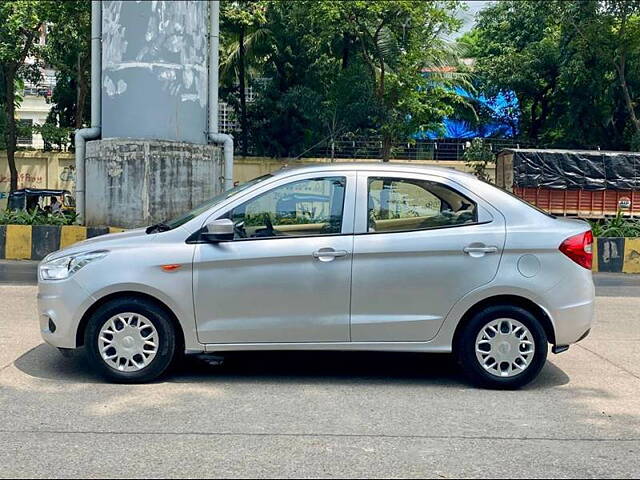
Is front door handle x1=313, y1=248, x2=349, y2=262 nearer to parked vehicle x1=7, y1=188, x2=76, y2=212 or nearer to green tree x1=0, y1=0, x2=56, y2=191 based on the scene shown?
parked vehicle x1=7, y1=188, x2=76, y2=212

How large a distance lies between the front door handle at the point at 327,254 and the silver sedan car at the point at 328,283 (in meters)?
0.01

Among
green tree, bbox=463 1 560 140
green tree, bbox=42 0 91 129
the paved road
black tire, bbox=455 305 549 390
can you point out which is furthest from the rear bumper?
green tree, bbox=463 1 560 140

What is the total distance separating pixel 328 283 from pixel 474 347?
4.00ft

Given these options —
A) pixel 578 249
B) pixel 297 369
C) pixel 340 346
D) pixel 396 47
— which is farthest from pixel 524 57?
pixel 340 346

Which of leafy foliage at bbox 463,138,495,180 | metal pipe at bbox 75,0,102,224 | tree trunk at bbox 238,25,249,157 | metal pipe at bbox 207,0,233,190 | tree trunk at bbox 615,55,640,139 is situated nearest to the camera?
metal pipe at bbox 75,0,102,224

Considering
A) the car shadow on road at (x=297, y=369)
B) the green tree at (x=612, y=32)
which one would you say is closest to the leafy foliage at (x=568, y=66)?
the green tree at (x=612, y=32)

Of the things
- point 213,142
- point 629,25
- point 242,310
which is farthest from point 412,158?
point 242,310

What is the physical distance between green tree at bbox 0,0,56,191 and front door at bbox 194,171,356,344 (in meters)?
17.7

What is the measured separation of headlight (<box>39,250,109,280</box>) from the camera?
536cm

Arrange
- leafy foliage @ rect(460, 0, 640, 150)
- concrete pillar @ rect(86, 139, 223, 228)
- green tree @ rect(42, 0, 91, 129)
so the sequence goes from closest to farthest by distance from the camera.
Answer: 1. concrete pillar @ rect(86, 139, 223, 228)
2. green tree @ rect(42, 0, 91, 129)
3. leafy foliage @ rect(460, 0, 640, 150)

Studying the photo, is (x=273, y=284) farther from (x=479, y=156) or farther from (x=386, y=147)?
(x=479, y=156)

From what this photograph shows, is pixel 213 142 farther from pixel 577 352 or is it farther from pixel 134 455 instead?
pixel 134 455

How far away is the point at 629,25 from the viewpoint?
22.9 metres

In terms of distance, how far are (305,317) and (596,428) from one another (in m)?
2.15
